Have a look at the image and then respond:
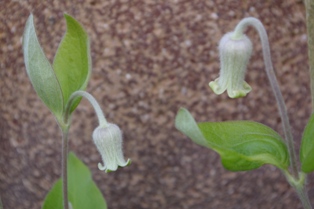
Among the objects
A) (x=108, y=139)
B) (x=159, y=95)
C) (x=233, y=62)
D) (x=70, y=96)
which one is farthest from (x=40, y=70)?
(x=159, y=95)

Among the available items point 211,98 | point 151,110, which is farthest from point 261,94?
point 151,110

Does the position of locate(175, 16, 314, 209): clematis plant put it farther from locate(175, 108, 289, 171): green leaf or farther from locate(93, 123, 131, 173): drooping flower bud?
locate(93, 123, 131, 173): drooping flower bud

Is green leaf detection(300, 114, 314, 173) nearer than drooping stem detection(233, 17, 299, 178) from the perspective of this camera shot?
No

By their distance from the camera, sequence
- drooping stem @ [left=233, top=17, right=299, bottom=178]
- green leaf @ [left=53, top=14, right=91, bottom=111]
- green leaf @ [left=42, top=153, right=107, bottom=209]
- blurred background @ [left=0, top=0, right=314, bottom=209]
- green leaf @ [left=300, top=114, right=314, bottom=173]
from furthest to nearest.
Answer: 1. blurred background @ [left=0, top=0, right=314, bottom=209]
2. green leaf @ [left=42, top=153, right=107, bottom=209]
3. green leaf @ [left=53, top=14, right=91, bottom=111]
4. green leaf @ [left=300, top=114, right=314, bottom=173]
5. drooping stem @ [left=233, top=17, right=299, bottom=178]

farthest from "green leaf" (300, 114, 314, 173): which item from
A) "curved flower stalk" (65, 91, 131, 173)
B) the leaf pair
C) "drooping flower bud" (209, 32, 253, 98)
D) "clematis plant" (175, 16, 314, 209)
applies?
the leaf pair

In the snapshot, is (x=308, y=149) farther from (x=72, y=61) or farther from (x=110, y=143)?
(x=72, y=61)
